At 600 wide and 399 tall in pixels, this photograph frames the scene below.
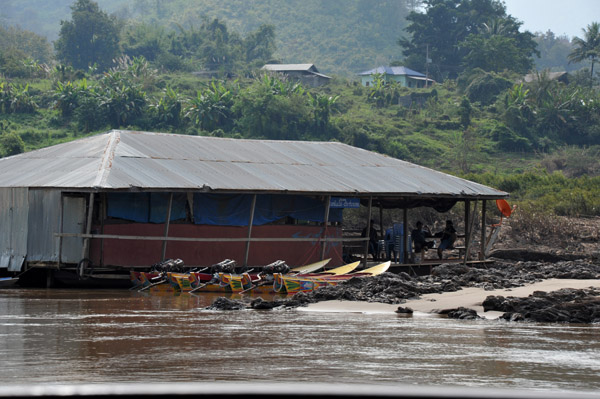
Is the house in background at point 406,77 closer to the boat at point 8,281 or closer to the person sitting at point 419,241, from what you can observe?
the person sitting at point 419,241

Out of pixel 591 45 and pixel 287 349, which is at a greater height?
pixel 591 45

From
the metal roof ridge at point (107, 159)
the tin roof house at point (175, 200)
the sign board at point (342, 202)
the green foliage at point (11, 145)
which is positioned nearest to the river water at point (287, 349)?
the metal roof ridge at point (107, 159)

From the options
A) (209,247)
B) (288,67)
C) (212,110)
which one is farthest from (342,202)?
(288,67)

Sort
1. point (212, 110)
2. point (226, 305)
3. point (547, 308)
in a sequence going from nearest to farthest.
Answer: point (547, 308) < point (226, 305) < point (212, 110)

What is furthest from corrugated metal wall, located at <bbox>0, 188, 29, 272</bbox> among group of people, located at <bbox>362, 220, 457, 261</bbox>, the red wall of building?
group of people, located at <bbox>362, 220, 457, 261</bbox>

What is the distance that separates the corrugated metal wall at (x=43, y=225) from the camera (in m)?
17.8

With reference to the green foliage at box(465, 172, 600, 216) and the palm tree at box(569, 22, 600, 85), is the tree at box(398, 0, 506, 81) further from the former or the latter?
the green foliage at box(465, 172, 600, 216)

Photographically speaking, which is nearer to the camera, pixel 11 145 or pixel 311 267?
pixel 311 267

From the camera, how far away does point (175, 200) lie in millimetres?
18938

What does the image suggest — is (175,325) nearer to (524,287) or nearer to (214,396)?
(524,287)

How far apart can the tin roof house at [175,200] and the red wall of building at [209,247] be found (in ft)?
0.08

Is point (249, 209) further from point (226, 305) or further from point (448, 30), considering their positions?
point (448, 30)

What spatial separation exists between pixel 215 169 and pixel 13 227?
15.4 ft

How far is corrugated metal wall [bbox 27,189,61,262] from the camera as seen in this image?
58.4 ft
